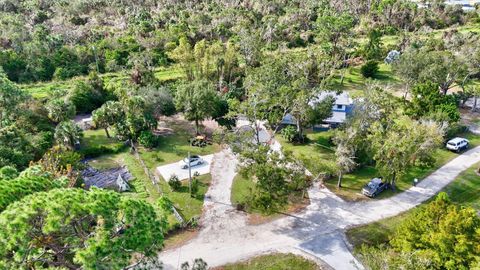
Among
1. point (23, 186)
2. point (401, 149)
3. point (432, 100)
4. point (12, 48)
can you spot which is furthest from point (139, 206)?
point (12, 48)

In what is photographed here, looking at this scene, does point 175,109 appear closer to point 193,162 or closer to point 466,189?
point 193,162

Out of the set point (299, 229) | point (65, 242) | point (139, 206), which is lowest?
point (299, 229)

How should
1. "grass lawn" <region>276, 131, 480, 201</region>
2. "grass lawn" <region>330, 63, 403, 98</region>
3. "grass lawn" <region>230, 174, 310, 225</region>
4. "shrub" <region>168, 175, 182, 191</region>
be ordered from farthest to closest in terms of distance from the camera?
"grass lawn" <region>330, 63, 403, 98</region>
"shrub" <region>168, 175, 182, 191</region>
"grass lawn" <region>276, 131, 480, 201</region>
"grass lawn" <region>230, 174, 310, 225</region>

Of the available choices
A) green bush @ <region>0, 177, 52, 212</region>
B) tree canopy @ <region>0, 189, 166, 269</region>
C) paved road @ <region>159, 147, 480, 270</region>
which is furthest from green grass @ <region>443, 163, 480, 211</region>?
green bush @ <region>0, 177, 52, 212</region>

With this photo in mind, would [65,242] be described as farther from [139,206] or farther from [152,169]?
[152,169]

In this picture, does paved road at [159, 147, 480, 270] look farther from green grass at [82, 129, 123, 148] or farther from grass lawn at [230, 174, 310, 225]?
green grass at [82, 129, 123, 148]

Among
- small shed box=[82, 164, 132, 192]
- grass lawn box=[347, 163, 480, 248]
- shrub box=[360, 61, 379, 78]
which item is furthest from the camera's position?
shrub box=[360, 61, 379, 78]

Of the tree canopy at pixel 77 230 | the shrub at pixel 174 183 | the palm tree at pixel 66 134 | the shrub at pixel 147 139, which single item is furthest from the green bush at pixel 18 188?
the shrub at pixel 147 139
